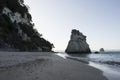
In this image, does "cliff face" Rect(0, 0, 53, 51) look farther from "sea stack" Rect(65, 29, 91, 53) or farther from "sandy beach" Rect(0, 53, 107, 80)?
"sea stack" Rect(65, 29, 91, 53)

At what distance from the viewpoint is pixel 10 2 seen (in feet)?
161

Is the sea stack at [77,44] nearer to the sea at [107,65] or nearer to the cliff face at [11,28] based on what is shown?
the cliff face at [11,28]

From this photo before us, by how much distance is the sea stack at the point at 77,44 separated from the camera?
11129 cm

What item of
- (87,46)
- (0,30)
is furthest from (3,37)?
(87,46)

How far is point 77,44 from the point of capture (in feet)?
367

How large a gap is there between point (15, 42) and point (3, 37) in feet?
19.0

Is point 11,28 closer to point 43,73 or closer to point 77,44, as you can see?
point 43,73

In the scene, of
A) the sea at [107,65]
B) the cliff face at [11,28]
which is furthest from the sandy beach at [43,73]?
the cliff face at [11,28]

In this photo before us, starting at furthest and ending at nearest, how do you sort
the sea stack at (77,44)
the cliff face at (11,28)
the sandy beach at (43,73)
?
the sea stack at (77,44), the cliff face at (11,28), the sandy beach at (43,73)

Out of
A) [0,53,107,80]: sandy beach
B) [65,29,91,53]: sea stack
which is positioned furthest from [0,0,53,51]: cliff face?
[65,29,91,53]: sea stack

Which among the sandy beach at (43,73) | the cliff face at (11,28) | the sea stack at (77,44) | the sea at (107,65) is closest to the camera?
the sandy beach at (43,73)

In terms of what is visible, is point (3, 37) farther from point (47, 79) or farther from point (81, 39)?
point (81, 39)

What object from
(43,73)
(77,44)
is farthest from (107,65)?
(77,44)

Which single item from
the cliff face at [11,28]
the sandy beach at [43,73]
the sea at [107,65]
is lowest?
the sandy beach at [43,73]
